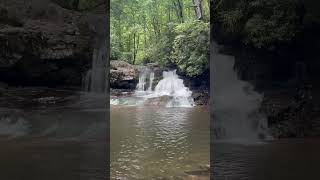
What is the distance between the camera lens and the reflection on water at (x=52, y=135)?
245 inches

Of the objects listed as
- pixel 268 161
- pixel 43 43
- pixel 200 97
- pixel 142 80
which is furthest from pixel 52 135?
pixel 142 80

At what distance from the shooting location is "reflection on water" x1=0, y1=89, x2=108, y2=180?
6230 mm

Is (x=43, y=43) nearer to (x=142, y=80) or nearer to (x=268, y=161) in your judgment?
(x=268, y=161)

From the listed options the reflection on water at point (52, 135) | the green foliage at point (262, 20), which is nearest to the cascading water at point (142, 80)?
the reflection on water at point (52, 135)

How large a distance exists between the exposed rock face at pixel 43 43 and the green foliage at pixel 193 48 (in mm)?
5095

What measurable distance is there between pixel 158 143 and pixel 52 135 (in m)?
2.84

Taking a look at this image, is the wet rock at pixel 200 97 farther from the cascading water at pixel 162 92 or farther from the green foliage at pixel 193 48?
the green foliage at pixel 193 48

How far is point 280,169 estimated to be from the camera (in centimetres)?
601

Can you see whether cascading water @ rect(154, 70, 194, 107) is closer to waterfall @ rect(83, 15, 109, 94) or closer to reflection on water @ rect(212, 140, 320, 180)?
waterfall @ rect(83, 15, 109, 94)

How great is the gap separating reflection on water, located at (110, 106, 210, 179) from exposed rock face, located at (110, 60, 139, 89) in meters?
3.23

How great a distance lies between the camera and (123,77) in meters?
17.0

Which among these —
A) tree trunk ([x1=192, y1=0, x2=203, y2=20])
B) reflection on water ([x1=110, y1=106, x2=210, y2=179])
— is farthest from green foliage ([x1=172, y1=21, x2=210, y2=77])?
reflection on water ([x1=110, y1=106, x2=210, y2=179])

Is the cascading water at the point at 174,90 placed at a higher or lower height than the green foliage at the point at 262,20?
lower

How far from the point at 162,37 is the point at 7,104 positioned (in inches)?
379
